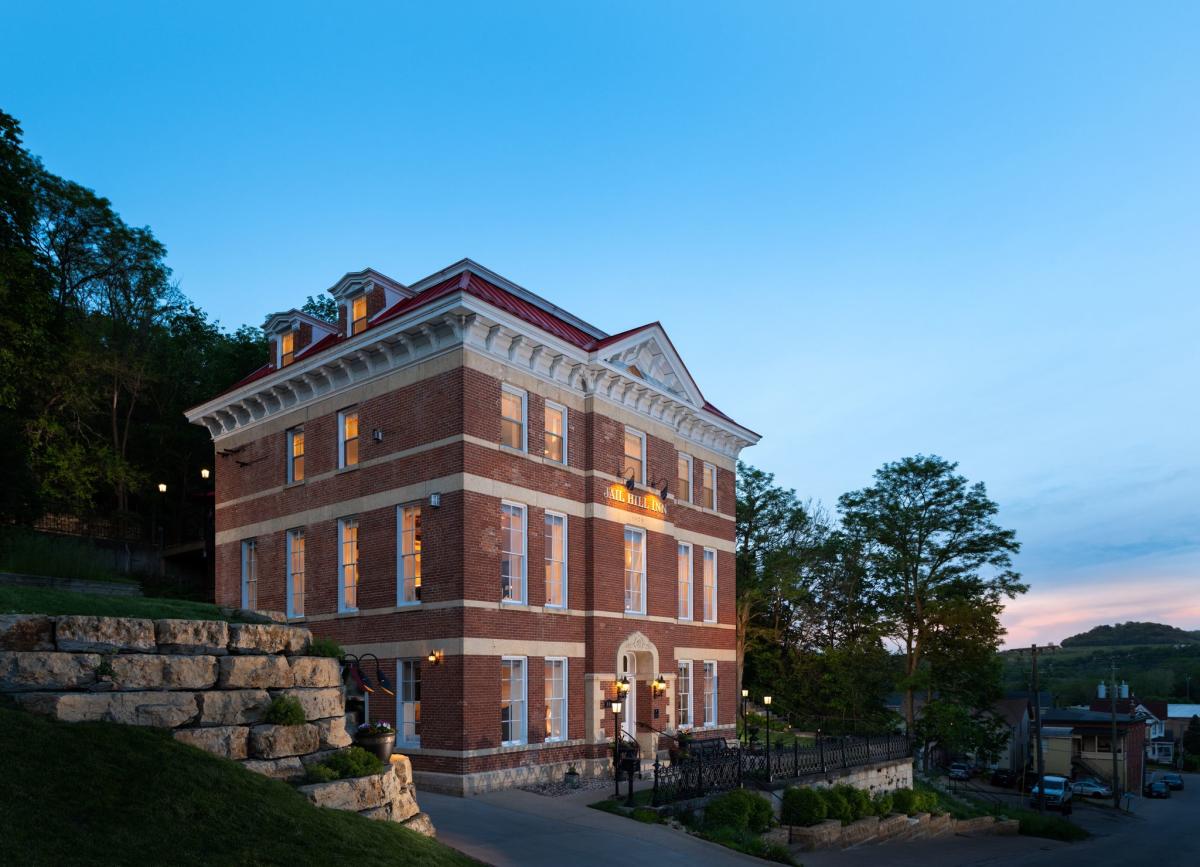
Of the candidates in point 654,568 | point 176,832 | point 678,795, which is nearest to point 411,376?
point 654,568

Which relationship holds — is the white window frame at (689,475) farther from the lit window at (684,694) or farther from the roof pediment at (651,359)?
the lit window at (684,694)

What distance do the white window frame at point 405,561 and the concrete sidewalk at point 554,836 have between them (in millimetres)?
4649

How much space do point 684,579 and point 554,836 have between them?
45.2ft

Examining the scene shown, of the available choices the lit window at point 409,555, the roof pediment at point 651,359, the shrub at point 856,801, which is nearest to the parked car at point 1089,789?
the shrub at point 856,801

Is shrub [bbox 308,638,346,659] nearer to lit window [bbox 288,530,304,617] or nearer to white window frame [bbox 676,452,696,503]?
lit window [bbox 288,530,304,617]

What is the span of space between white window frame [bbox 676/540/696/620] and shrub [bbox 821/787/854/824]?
24.2 ft

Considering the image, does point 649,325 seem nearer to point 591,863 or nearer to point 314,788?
point 591,863

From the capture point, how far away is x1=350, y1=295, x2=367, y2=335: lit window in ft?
86.1

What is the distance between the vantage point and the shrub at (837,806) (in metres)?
23.8

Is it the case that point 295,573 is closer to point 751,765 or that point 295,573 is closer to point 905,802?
point 751,765

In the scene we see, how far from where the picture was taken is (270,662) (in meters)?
13.9

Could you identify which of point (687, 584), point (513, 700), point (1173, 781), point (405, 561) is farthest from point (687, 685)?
point (1173, 781)

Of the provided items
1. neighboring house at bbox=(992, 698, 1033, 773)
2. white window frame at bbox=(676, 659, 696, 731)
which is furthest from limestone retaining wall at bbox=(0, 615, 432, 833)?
neighboring house at bbox=(992, 698, 1033, 773)

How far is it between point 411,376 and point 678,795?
38.7 ft
